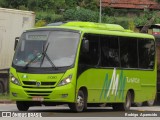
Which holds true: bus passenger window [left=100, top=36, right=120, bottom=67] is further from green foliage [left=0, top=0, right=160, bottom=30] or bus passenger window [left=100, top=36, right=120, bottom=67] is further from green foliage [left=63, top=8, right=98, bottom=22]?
green foliage [left=63, top=8, right=98, bottom=22]

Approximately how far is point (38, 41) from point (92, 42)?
1.82 meters

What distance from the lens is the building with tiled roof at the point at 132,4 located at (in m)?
82.1

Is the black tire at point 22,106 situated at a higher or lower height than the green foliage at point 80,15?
higher

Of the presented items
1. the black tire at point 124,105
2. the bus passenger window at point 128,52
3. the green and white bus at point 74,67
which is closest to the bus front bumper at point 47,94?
the green and white bus at point 74,67

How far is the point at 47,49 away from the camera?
23.4m

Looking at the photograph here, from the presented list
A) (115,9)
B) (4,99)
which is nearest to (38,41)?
(4,99)

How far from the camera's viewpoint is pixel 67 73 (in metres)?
22.9

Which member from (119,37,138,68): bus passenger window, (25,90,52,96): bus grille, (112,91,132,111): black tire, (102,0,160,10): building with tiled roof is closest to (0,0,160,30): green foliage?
(102,0,160,10): building with tiled roof

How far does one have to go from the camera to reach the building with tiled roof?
269 feet

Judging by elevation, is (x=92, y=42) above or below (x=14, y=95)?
above

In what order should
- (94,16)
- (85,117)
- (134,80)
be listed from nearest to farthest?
(85,117), (134,80), (94,16)

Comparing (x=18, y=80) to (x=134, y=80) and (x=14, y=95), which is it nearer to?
(x=14, y=95)

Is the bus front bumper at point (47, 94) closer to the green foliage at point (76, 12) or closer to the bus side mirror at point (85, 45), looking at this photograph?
the bus side mirror at point (85, 45)

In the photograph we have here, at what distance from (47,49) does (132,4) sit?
6175 centimetres
